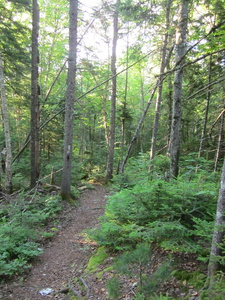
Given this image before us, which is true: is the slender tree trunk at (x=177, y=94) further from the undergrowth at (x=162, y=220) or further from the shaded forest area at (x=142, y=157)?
the undergrowth at (x=162, y=220)

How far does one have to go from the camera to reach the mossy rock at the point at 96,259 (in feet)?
14.0

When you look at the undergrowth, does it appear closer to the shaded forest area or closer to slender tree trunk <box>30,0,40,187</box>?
the shaded forest area

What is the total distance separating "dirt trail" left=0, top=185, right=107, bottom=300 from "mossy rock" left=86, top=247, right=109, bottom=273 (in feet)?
0.64

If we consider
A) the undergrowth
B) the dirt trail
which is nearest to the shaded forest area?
the undergrowth

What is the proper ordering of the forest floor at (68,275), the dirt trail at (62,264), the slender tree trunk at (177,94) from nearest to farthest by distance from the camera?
the forest floor at (68,275), the dirt trail at (62,264), the slender tree trunk at (177,94)

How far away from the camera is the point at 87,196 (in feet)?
34.3

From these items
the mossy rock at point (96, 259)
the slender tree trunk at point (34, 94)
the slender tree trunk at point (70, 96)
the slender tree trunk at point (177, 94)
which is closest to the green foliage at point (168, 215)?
the mossy rock at point (96, 259)

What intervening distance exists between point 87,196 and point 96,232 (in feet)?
18.0

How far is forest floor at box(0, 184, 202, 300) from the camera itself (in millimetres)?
3342

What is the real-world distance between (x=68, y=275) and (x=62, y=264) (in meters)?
0.56

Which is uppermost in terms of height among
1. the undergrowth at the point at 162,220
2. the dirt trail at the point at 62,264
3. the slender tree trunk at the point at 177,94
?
the slender tree trunk at the point at 177,94

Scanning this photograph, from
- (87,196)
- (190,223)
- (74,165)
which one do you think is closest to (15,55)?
(74,165)

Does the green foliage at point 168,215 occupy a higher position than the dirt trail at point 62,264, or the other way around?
the green foliage at point 168,215

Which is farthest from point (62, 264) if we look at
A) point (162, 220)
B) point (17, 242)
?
point (162, 220)
